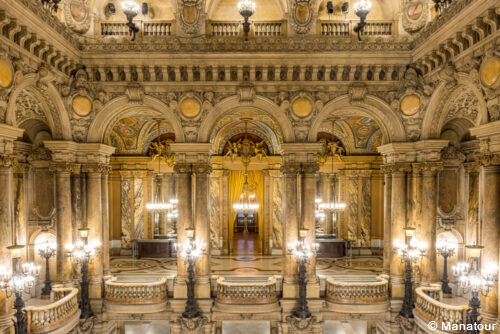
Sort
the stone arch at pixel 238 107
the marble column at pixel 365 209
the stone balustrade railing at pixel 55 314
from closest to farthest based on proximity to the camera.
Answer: the stone balustrade railing at pixel 55 314, the stone arch at pixel 238 107, the marble column at pixel 365 209

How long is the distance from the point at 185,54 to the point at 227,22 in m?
1.90

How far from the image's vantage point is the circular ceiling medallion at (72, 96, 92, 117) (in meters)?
10.3

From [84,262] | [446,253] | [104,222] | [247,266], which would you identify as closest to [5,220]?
[84,262]

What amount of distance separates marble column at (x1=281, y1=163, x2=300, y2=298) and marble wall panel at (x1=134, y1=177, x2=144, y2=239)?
896 centimetres

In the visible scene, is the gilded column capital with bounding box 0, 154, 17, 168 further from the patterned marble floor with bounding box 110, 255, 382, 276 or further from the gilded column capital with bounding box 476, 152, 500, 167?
the gilded column capital with bounding box 476, 152, 500, 167

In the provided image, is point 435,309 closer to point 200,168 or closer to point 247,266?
point 247,266

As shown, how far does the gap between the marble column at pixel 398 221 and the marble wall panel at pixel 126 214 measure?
40.7 ft

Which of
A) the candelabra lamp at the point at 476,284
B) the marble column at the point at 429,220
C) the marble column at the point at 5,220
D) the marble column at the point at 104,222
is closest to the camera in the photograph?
the candelabra lamp at the point at 476,284

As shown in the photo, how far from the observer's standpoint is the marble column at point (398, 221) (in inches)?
412

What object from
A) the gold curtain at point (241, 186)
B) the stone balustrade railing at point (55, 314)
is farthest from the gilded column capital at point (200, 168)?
the gold curtain at point (241, 186)

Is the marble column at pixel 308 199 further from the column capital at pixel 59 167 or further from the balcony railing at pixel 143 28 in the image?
the column capital at pixel 59 167

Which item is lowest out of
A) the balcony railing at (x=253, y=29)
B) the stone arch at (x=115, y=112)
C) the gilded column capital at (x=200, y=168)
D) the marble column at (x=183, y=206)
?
the marble column at (x=183, y=206)

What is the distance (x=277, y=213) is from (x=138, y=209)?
727 cm

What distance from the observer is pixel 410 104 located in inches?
404
